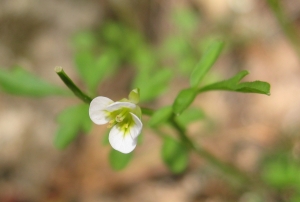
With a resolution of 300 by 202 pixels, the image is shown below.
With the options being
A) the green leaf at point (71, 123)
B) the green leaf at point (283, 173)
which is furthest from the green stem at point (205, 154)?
the green leaf at point (71, 123)

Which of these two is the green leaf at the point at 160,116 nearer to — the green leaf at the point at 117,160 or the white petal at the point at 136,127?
the white petal at the point at 136,127

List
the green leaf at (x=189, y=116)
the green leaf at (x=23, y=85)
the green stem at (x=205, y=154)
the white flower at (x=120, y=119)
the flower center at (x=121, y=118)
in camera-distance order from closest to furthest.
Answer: the white flower at (x=120, y=119) → the flower center at (x=121, y=118) → the green stem at (x=205, y=154) → the green leaf at (x=23, y=85) → the green leaf at (x=189, y=116)

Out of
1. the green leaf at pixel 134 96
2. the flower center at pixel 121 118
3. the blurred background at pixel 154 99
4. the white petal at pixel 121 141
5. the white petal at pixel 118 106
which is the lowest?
the white petal at pixel 121 141

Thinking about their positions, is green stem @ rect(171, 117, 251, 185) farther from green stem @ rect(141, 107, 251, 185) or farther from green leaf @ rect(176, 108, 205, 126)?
green leaf @ rect(176, 108, 205, 126)

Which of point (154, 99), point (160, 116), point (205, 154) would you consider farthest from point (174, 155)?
point (154, 99)

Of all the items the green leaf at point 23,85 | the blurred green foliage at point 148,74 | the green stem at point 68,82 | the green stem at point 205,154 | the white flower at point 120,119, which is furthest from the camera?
the green leaf at point 23,85

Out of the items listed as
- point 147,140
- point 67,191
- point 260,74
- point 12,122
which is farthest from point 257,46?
point 12,122

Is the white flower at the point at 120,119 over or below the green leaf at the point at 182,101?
below
